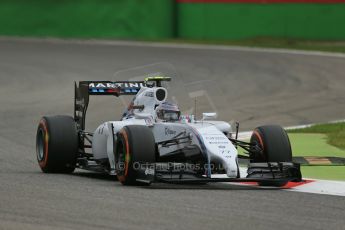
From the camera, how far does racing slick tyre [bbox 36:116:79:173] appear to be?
13.7m

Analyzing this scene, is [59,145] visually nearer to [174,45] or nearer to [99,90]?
[99,90]

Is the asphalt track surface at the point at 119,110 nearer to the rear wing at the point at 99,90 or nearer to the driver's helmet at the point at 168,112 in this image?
the rear wing at the point at 99,90

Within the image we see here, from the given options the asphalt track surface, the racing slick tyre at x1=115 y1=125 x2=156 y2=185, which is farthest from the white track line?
the racing slick tyre at x1=115 y1=125 x2=156 y2=185

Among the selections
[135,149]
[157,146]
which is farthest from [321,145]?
[135,149]

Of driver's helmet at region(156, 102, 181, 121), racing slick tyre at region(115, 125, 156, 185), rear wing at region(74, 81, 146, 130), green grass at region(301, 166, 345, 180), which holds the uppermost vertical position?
rear wing at region(74, 81, 146, 130)

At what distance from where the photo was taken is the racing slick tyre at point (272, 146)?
41.9 feet

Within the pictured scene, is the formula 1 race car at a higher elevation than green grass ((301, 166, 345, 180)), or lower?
higher

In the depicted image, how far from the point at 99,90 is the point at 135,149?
8.46ft

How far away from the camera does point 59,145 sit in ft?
45.2

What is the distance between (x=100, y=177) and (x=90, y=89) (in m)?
1.34

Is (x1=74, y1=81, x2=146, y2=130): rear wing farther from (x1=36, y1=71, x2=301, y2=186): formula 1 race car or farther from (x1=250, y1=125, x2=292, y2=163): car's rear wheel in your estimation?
(x1=250, y1=125, x2=292, y2=163): car's rear wheel

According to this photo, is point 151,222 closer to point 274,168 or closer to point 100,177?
point 274,168

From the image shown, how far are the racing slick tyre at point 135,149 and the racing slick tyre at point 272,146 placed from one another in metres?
1.44

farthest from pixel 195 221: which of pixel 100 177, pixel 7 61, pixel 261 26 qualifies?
pixel 261 26
